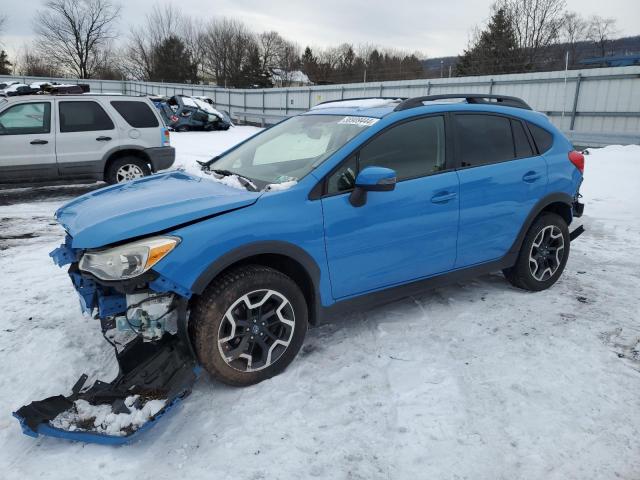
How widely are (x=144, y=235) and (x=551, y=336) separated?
2991 mm

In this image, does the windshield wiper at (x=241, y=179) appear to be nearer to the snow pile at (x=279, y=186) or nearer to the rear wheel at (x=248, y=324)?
the snow pile at (x=279, y=186)

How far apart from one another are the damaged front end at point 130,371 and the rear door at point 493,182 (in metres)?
2.23

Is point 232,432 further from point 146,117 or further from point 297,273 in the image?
point 146,117

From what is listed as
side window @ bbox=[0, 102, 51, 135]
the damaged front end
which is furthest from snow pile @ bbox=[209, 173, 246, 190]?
side window @ bbox=[0, 102, 51, 135]

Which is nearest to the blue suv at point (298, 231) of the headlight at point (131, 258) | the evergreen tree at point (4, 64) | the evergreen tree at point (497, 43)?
the headlight at point (131, 258)

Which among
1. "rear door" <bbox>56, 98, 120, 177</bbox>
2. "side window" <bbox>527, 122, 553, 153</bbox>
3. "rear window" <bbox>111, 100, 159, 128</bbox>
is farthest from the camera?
"rear window" <bbox>111, 100, 159, 128</bbox>

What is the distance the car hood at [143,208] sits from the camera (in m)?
2.72

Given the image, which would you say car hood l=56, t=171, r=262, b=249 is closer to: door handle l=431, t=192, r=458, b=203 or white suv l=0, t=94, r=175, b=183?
door handle l=431, t=192, r=458, b=203

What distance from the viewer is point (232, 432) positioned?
2658 mm

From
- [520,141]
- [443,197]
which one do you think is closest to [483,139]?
[520,141]

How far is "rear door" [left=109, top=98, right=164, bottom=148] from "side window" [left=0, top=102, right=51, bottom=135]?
3.55 ft

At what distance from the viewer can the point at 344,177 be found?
3260 millimetres

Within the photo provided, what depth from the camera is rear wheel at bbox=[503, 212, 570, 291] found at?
438cm

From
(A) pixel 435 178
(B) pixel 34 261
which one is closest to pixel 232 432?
(A) pixel 435 178
